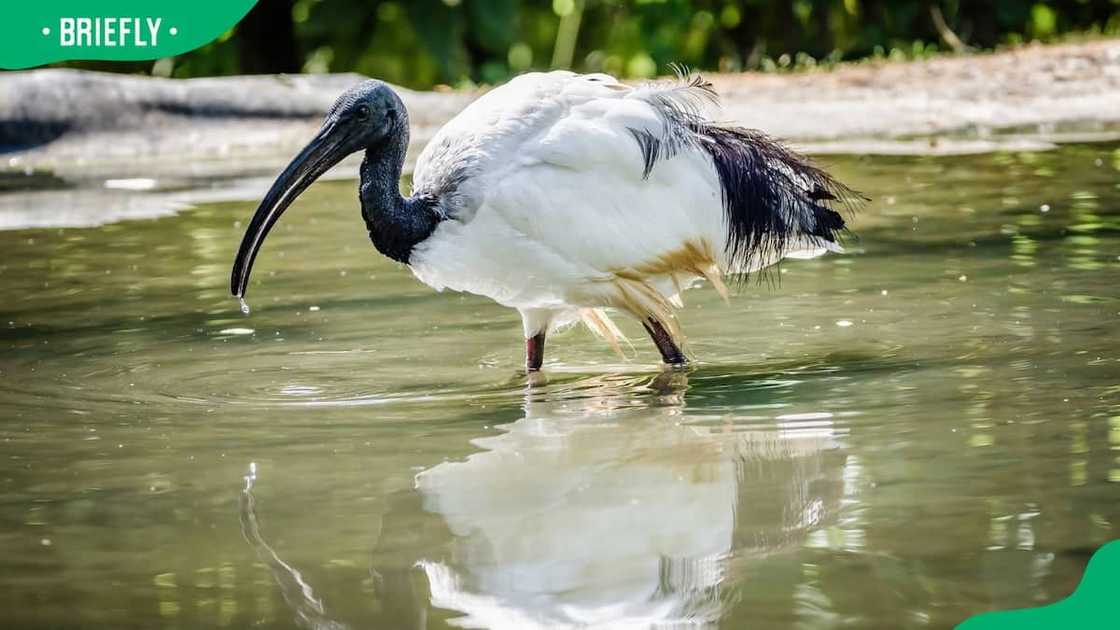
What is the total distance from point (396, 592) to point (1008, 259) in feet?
16.6

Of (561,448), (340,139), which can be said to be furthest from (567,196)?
(561,448)

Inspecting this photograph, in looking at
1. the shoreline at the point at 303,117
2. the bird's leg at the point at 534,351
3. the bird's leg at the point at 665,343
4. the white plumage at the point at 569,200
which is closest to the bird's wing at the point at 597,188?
the white plumage at the point at 569,200

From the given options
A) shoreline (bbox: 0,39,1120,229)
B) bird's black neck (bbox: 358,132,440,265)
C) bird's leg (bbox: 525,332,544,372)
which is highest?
bird's black neck (bbox: 358,132,440,265)

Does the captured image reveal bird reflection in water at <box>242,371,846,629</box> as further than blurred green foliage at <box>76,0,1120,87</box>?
No

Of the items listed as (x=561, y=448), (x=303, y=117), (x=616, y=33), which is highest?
(x=616, y=33)

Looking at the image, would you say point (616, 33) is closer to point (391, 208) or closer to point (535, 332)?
point (535, 332)

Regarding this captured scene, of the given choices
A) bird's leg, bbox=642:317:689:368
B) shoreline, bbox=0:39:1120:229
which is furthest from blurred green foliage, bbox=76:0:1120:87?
bird's leg, bbox=642:317:689:368

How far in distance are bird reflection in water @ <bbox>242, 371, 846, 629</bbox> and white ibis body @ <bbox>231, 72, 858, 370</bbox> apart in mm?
621

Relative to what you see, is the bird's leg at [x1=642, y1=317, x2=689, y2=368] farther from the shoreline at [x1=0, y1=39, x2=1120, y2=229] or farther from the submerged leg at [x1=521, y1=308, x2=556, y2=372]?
the shoreline at [x1=0, y1=39, x2=1120, y2=229]

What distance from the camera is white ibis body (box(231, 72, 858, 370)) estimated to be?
21.2 feet

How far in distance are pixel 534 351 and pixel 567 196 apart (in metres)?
0.81

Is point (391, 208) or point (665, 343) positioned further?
point (665, 343)

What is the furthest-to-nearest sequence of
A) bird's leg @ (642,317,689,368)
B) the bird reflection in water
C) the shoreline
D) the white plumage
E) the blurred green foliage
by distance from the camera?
the blurred green foliage
the shoreline
bird's leg @ (642,317,689,368)
the white plumage
the bird reflection in water

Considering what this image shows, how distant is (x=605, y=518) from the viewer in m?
4.78
